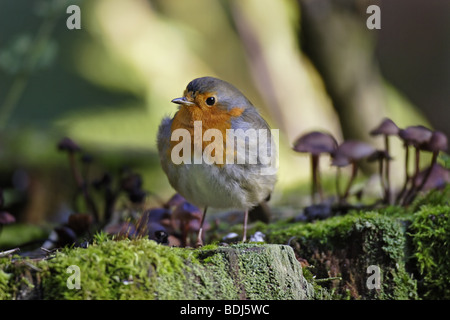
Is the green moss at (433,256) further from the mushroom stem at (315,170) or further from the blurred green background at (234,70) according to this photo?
the blurred green background at (234,70)

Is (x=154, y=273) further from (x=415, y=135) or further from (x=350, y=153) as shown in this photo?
(x=415, y=135)

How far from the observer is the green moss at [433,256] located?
248cm

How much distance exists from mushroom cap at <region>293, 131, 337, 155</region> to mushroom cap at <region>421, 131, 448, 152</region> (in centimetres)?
48

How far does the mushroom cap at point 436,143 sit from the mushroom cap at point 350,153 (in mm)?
292

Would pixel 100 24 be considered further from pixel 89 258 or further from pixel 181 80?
pixel 89 258

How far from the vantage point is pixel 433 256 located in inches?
98.5

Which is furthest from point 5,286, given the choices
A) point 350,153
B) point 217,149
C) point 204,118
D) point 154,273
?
point 350,153

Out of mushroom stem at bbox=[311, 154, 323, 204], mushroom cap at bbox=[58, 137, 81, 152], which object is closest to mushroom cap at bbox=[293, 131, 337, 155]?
mushroom stem at bbox=[311, 154, 323, 204]

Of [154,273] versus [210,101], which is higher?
[210,101]

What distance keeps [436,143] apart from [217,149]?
1180 mm

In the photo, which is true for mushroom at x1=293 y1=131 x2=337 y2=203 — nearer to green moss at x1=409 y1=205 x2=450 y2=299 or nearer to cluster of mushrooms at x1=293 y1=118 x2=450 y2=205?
cluster of mushrooms at x1=293 y1=118 x2=450 y2=205

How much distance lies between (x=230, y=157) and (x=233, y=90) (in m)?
0.36

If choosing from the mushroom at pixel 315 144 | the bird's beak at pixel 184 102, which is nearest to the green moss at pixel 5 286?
the bird's beak at pixel 184 102

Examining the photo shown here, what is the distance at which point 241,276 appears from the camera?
202 cm
